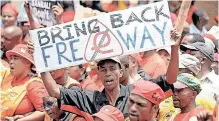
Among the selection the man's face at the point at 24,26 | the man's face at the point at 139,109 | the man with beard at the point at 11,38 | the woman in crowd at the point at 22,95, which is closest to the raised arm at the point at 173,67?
the man's face at the point at 139,109

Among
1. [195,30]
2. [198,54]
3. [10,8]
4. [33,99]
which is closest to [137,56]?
[198,54]

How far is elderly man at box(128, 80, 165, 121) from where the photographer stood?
6.02 m

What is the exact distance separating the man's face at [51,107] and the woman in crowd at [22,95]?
0.37m

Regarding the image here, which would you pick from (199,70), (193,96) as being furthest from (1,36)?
(193,96)

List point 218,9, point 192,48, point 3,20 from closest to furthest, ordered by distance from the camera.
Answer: point 192,48, point 3,20, point 218,9

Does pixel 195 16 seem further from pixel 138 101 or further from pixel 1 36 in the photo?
pixel 138 101

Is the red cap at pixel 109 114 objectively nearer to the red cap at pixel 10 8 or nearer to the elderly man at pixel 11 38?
the elderly man at pixel 11 38

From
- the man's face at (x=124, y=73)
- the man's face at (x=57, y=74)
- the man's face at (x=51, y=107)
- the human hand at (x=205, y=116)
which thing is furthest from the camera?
the man's face at (x=57, y=74)

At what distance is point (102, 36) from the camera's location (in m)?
6.75

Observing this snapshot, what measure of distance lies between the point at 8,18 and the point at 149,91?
595 centimetres

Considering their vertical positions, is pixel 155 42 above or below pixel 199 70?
above

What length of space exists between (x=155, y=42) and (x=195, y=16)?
5.39 meters

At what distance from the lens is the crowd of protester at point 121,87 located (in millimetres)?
6172

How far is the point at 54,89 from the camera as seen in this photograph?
255 inches
